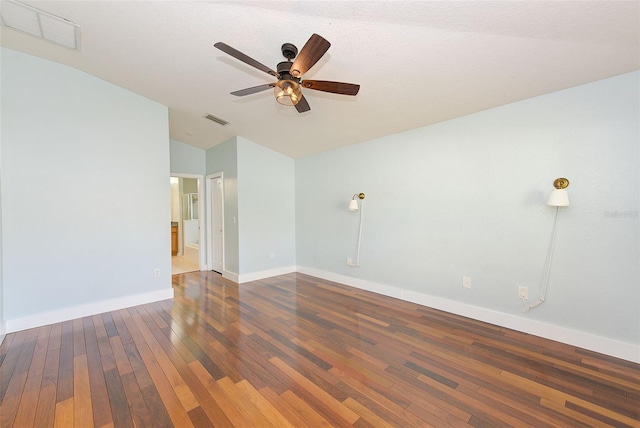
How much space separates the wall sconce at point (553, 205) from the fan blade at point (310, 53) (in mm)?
2434

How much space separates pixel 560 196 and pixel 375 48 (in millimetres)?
2158

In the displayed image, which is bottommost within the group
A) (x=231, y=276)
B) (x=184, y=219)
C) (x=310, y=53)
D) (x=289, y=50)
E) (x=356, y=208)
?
(x=231, y=276)

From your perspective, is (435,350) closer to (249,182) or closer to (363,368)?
(363,368)

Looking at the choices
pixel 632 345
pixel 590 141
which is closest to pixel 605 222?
pixel 590 141

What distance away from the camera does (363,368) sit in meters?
2.16

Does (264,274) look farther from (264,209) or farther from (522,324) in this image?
(522,324)

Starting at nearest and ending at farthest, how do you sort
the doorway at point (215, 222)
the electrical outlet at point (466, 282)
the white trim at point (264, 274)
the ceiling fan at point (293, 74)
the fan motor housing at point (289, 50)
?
1. the ceiling fan at point (293, 74)
2. the fan motor housing at point (289, 50)
3. the electrical outlet at point (466, 282)
4. the white trim at point (264, 274)
5. the doorway at point (215, 222)

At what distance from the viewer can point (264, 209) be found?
5055mm

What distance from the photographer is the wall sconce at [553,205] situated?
2350 millimetres

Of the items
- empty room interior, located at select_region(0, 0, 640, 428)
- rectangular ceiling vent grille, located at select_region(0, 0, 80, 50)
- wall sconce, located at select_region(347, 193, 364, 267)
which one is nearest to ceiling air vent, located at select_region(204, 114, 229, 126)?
empty room interior, located at select_region(0, 0, 640, 428)

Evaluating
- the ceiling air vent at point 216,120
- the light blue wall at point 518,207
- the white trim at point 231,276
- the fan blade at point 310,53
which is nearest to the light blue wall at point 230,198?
the white trim at point 231,276

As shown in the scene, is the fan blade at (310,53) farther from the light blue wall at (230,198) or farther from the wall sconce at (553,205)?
the light blue wall at (230,198)

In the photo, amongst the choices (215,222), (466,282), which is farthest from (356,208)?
(215,222)

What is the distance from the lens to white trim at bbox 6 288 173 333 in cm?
291
